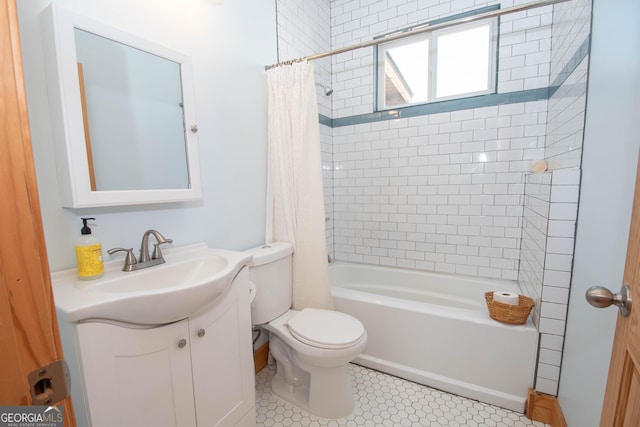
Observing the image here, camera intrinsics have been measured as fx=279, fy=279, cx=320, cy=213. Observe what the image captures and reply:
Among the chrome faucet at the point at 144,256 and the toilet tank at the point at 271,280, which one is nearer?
the chrome faucet at the point at 144,256

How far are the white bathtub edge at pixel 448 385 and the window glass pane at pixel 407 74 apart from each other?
2.01m

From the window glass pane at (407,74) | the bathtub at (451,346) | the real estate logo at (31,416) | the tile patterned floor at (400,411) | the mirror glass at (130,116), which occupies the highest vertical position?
the window glass pane at (407,74)

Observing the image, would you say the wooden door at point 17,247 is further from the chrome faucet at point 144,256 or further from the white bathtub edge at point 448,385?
the white bathtub edge at point 448,385

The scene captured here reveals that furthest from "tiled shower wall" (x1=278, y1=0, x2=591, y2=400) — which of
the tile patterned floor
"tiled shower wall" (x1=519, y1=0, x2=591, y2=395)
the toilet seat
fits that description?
the toilet seat

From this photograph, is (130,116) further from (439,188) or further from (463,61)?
(463,61)

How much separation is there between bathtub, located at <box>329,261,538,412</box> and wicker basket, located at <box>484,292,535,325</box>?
0.11ft

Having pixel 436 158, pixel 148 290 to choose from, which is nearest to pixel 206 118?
pixel 148 290

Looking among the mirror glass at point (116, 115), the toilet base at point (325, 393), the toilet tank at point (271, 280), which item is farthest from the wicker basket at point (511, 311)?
the mirror glass at point (116, 115)

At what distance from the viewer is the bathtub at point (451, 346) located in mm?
1483

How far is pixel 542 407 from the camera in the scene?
142 cm

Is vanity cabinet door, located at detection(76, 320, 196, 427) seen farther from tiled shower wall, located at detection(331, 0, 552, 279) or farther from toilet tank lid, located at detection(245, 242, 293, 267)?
tiled shower wall, located at detection(331, 0, 552, 279)

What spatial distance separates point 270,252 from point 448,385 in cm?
129

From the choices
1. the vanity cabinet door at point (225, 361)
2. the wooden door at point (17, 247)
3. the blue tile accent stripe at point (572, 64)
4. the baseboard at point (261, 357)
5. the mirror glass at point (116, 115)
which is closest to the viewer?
the wooden door at point (17, 247)

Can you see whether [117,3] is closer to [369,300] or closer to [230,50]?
[230,50]
